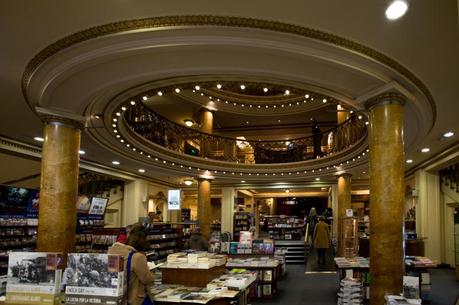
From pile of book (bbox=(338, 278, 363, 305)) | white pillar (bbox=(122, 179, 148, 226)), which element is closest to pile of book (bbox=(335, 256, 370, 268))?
pile of book (bbox=(338, 278, 363, 305))

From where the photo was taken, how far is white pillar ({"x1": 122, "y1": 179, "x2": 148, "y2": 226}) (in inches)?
718

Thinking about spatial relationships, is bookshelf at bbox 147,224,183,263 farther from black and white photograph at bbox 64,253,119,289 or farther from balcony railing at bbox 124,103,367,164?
black and white photograph at bbox 64,253,119,289

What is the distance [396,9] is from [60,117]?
5804mm

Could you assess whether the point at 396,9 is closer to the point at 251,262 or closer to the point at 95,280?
the point at 95,280

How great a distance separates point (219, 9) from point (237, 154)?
44.9 ft

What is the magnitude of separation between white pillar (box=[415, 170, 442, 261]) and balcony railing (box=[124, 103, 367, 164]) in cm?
347

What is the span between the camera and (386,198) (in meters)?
6.28

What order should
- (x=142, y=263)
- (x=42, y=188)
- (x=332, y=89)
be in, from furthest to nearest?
(x=42, y=188) → (x=332, y=89) → (x=142, y=263)

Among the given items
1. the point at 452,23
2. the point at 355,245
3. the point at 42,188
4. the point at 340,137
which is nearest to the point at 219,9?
the point at 452,23

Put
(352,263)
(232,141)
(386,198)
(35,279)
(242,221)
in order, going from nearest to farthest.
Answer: (35,279) < (386,198) < (352,263) < (232,141) < (242,221)

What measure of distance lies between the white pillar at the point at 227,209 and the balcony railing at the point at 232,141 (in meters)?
2.91

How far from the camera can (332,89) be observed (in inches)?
268

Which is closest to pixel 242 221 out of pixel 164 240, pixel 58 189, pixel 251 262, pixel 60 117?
pixel 164 240

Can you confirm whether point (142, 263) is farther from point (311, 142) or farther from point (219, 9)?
point (311, 142)
